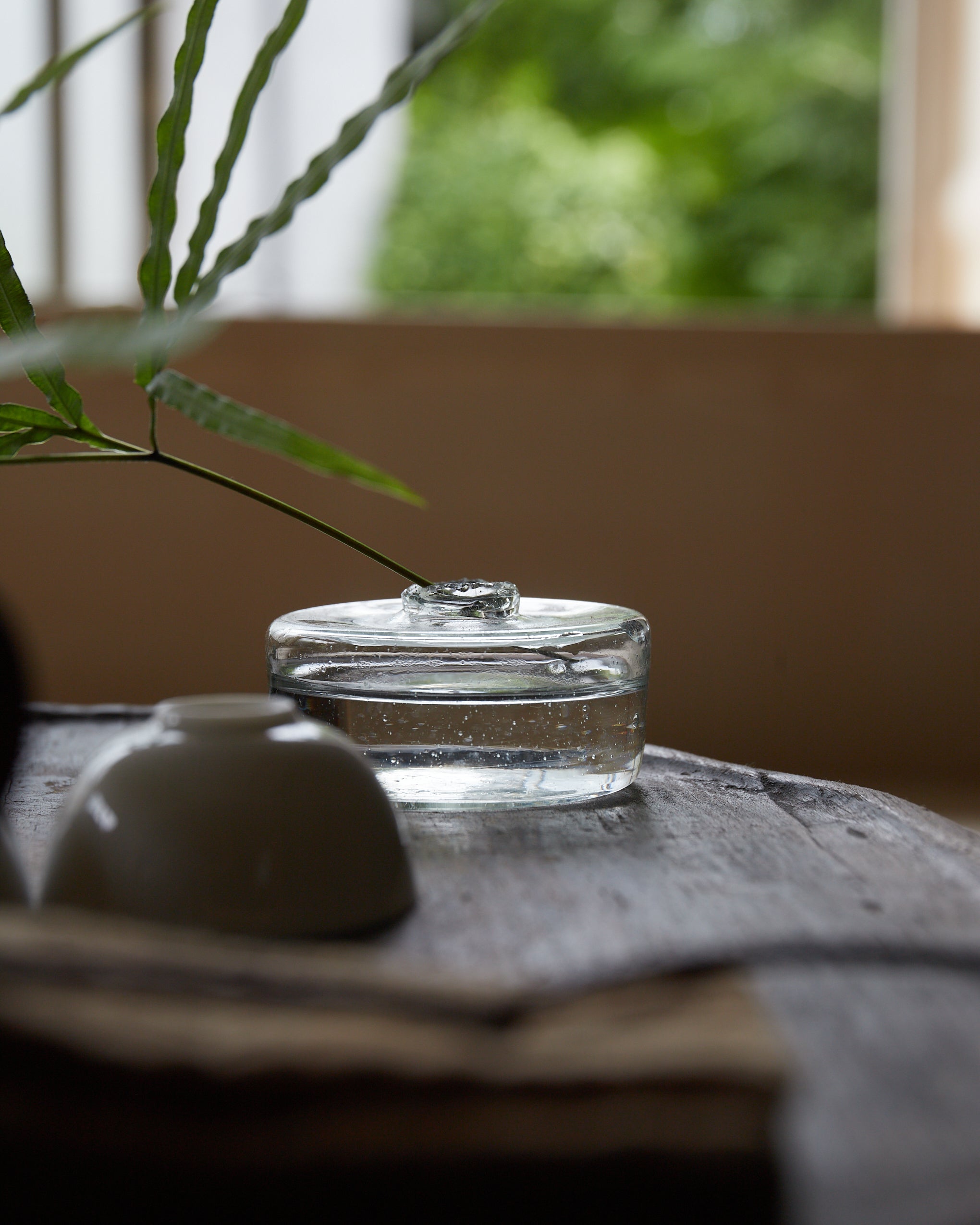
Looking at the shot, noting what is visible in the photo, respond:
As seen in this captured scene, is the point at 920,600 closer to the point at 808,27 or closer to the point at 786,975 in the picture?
the point at 786,975

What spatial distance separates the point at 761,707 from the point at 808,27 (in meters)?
6.90

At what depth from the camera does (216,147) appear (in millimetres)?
2811

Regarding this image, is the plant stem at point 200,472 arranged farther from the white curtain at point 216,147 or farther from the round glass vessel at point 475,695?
the white curtain at point 216,147

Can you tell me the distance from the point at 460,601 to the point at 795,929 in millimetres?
228

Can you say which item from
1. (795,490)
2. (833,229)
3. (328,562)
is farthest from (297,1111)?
(833,229)

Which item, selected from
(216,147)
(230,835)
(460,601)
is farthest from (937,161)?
(230,835)

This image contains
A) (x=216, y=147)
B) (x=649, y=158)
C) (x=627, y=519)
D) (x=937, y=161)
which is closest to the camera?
(x=627, y=519)

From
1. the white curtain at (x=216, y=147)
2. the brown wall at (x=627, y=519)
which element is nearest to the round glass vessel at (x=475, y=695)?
the brown wall at (x=627, y=519)

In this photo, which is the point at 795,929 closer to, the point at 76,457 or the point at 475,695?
the point at 475,695

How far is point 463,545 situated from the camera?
1479 millimetres

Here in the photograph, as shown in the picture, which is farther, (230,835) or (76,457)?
(76,457)

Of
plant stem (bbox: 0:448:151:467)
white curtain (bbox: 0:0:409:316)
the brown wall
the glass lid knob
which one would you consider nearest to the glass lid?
the glass lid knob

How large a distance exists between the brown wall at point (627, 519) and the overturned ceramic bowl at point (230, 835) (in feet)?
3.58

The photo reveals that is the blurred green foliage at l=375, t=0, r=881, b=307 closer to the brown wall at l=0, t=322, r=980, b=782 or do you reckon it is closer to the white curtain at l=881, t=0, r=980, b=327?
the white curtain at l=881, t=0, r=980, b=327
